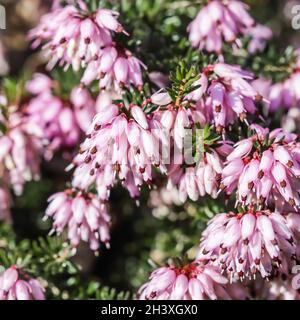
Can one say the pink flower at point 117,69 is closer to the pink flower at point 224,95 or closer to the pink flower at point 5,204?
the pink flower at point 224,95

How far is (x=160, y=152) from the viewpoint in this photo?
7.84 ft

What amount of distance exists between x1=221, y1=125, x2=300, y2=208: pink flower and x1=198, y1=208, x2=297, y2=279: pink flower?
7cm

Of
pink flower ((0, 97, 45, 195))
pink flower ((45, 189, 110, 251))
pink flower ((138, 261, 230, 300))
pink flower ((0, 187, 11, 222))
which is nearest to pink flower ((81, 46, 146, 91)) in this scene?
pink flower ((45, 189, 110, 251))

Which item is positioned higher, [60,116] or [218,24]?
[218,24]

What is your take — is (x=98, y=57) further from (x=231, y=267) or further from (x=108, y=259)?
(x=108, y=259)

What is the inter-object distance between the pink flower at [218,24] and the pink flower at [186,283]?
1019 mm

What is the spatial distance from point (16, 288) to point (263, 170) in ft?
3.64

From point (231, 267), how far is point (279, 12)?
237 cm

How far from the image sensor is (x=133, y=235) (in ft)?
12.0

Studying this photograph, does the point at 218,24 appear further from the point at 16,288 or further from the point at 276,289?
the point at 16,288

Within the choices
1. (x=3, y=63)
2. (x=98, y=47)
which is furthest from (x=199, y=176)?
(x=3, y=63)

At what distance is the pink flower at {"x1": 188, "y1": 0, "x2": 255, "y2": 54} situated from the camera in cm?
287

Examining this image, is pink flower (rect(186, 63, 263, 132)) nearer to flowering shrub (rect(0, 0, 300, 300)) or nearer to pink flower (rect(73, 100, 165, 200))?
flowering shrub (rect(0, 0, 300, 300))
